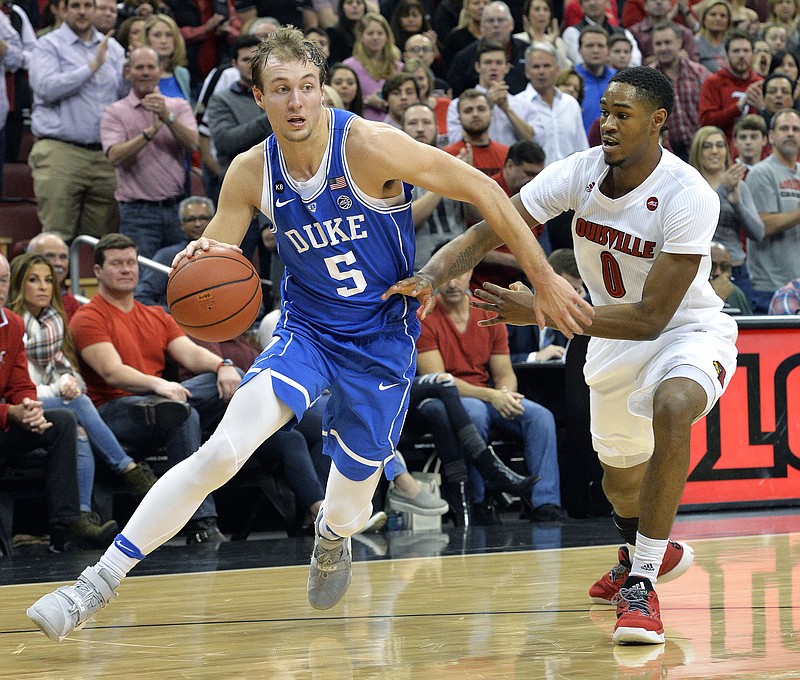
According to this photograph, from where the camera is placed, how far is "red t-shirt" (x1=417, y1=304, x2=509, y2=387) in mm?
7715

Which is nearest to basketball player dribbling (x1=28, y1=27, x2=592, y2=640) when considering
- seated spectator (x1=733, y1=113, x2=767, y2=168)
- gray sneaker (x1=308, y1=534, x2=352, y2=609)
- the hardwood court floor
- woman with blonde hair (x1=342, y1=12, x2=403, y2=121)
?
gray sneaker (x1=308, y1=534, x2=352, y2=609)

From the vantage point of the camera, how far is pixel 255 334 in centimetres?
789

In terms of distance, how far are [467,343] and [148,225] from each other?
98.7 inches

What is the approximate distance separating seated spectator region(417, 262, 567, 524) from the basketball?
137 inches

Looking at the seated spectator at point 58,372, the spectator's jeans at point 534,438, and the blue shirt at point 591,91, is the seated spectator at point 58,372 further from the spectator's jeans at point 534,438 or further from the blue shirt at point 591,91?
the blue shirt at point 591,91

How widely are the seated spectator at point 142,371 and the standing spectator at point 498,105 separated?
3.05 metres

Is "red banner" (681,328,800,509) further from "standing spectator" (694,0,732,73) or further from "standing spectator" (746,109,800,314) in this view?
"standing spectator" (694,0,732,73)

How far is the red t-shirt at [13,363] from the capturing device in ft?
21.4

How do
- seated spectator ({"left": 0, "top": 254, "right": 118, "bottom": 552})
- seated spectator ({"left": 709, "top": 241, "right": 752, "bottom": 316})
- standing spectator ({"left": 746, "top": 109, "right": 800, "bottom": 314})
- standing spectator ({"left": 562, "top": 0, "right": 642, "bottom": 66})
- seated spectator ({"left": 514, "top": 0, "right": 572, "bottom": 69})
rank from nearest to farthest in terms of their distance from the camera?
seated spectator ({"left": 0, "top": 254, "right": 118, "bottom": 552})
seated spectator ({"left": 709, "top": 241, "right": 752, "bottom": 316})
standing spectator ({"left": 746, "top": 109, "right": 800, "bottom": 314})
seated spectator ({"left": 514, "top": 0, "right": 572, "bottom": 69})
standing spectator ({"left": 562, "top": 0, "right": 642, "bottom": 66})

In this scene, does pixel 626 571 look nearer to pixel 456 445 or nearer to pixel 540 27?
pixel 456 445

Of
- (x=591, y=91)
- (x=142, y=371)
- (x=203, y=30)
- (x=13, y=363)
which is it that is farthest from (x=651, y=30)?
(x=13, y=363)

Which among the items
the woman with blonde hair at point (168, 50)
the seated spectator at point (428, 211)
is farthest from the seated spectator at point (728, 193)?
the woman with blonde hair at point (168, 50)

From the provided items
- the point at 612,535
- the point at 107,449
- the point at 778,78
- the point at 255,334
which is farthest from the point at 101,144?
the point at 778,78

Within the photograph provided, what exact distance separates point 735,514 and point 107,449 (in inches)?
149
